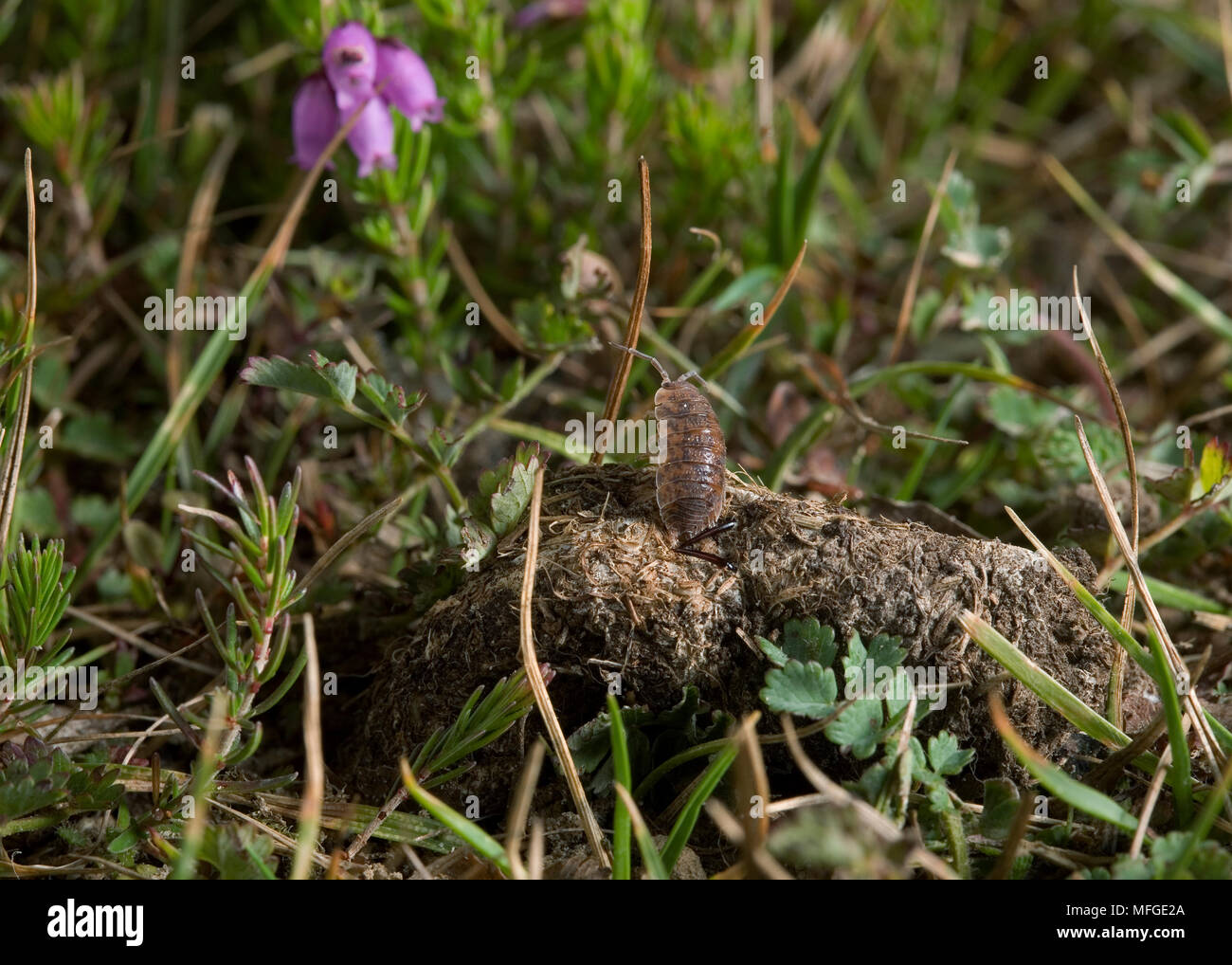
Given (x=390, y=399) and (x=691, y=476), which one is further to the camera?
(x=390, y=399)

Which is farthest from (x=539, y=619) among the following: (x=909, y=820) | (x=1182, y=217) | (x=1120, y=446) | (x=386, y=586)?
(x=1182, y=217)

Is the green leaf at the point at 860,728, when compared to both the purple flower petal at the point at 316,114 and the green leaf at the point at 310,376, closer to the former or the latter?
the green leaf at the point at 310,376

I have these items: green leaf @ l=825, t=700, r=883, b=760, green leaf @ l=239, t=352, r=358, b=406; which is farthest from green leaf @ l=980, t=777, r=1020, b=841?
green leaf @ l=239, t=352, r=358, b=406

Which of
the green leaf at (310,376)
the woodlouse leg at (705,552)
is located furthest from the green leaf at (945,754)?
the green leaf at (310,376)

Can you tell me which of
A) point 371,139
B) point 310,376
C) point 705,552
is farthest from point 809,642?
point 371,139

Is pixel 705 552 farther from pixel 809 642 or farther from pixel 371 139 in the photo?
pixel 371 139
